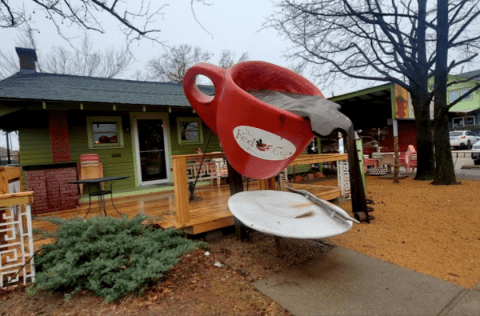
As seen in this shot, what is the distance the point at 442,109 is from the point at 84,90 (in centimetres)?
1058

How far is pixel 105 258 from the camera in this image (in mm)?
2686

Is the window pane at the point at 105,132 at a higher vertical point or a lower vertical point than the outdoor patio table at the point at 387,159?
higher

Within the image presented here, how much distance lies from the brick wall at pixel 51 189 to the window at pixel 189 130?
11.4ft

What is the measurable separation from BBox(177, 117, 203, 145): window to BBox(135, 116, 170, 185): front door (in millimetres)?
504

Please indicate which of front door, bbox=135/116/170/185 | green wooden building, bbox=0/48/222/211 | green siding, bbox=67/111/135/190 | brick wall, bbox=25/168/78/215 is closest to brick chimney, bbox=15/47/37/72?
green wooden building, bbox=0/48/222/211

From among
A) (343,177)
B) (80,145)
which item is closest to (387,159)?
(343,177)

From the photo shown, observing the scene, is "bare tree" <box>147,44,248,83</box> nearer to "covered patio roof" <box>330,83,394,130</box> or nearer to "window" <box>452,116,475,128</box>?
"covered patio roof" <box>330,83,394,130</box>

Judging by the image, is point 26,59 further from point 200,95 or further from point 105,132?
point 200,95

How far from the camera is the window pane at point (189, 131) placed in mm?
8594

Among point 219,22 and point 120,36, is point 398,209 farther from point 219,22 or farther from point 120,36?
point 120,36

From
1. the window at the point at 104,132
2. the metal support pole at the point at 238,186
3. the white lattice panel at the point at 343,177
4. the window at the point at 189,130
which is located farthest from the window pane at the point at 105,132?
the white lattice panel at the point at 343,177

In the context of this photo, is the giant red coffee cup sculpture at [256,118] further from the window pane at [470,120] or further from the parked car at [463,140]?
the window pane at [470,120]

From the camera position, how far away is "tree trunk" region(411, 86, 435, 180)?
8977 mm

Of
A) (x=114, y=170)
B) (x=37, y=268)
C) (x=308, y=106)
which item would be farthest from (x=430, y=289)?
(x=114, y=170)
